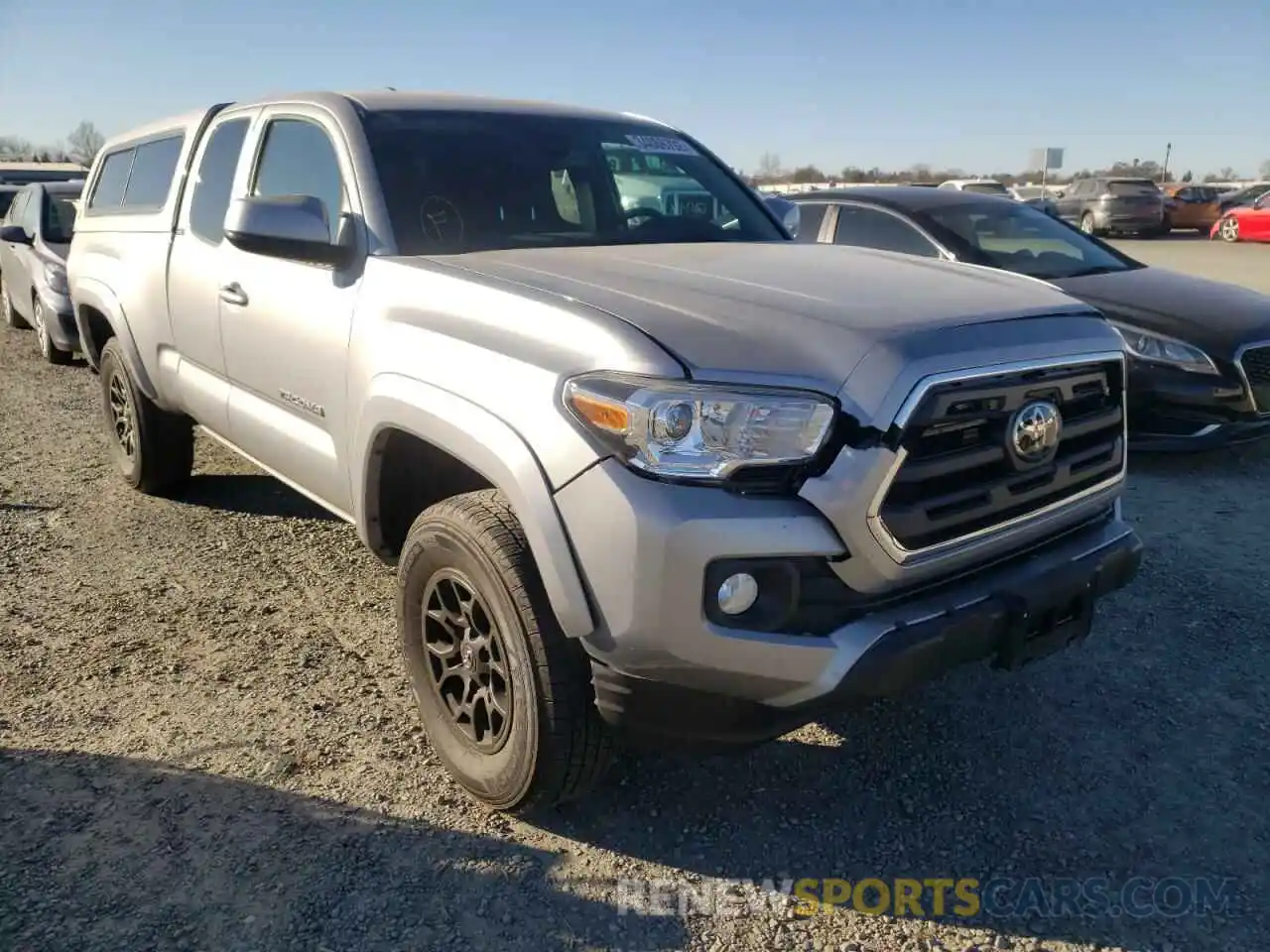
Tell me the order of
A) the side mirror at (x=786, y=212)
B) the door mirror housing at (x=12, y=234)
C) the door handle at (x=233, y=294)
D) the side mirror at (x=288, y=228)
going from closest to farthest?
the side mirror at (x=288, y=228)
the door handle at (x=233, y=294)
the side mirror at (x=786, y=212)
the door mirror housing at (x=12, y=234)

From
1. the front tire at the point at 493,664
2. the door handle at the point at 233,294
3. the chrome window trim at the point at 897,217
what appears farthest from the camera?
the chrome window trim at the point at 897,217

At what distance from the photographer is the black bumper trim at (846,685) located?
2238mm

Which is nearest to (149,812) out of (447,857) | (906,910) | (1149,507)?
(447,857)

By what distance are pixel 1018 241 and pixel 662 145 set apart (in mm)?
3594

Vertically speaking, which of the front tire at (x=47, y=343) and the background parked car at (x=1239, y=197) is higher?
the background parked car at (x=1239, y=197)

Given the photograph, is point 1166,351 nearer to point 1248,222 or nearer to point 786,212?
point 786,212

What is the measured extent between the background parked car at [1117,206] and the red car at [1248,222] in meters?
1.65

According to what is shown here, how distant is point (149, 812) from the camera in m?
2.75

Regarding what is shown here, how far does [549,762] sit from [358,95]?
256cm

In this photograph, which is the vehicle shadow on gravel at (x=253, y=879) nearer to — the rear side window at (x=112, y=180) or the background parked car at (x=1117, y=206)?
the rear side window at (x=112, y=180)

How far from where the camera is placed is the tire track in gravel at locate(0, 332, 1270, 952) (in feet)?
7.79

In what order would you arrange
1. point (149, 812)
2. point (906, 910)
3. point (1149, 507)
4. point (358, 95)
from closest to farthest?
point (906, 910) < point (149, 812) < point (358, 95) < point (1149, 507)

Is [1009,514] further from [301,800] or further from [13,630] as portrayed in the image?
[13,630]

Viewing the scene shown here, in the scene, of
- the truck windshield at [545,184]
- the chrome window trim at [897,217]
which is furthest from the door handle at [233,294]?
the chrome window trim at [897,217]
